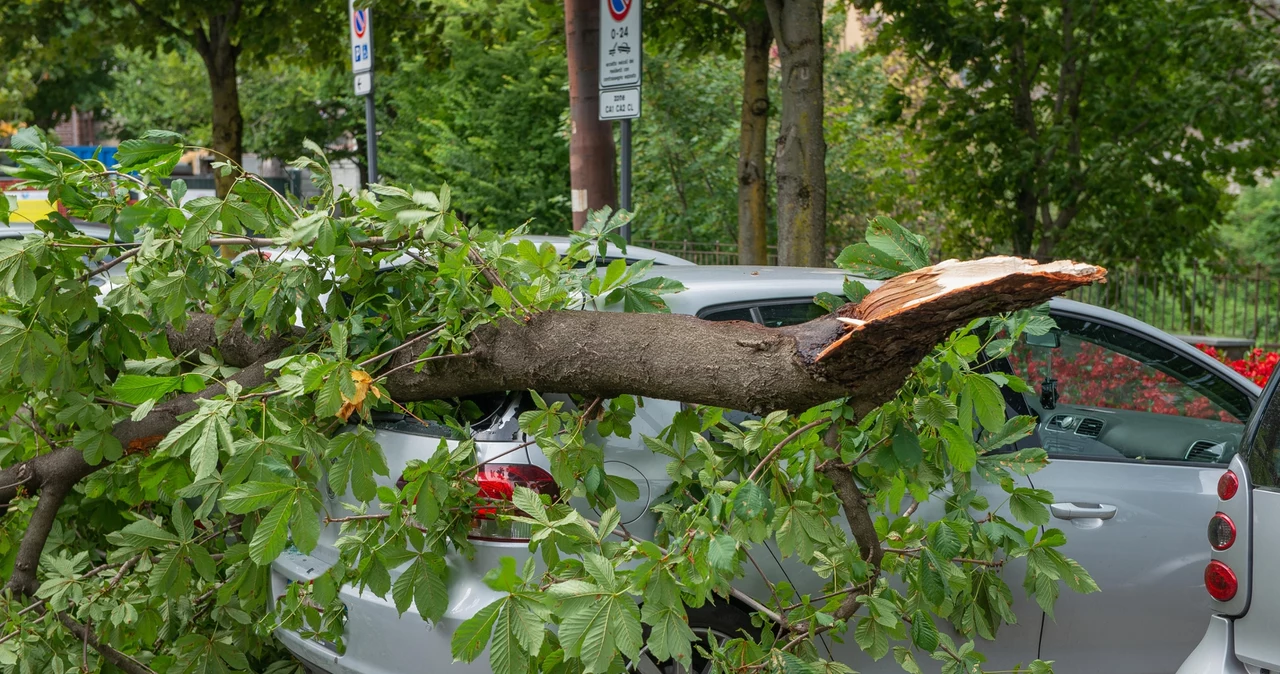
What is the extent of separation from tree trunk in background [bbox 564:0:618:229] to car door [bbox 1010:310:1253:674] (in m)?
3.63

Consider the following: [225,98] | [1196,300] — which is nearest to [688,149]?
[225,98]

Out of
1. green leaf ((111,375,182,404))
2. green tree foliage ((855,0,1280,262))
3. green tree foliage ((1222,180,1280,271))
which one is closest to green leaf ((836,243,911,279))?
green leaf ((111,375,182,404))

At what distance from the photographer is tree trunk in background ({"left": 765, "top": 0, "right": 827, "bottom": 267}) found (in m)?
7.73

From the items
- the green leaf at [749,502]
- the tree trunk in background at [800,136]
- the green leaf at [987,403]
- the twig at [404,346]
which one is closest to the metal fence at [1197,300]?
the tree trunk in background at [800,136]

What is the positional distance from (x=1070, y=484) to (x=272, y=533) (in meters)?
2.55

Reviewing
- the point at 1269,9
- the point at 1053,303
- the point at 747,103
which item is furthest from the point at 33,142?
the point at 1269,9

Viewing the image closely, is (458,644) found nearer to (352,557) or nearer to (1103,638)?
(352,557)

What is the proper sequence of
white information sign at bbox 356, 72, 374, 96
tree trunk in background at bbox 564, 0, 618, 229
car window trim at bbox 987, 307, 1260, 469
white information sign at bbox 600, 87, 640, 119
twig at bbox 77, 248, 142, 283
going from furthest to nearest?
1. white information sign at bbox 356, 72, 374, 96
2. tree trunk in background at bbox 564, 0, 618, 229
3. white information sign at bbox 600, 87, 640, 119
4. car window trim at bbox 987, 307, 1260, 469
5. twig at bbox 77, 248, 142, 283

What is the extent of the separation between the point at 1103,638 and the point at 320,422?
8.62 feet

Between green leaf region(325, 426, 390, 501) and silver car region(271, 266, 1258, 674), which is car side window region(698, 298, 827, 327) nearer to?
silver car region(271, 266, 1258, 674)

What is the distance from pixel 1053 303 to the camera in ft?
13.6

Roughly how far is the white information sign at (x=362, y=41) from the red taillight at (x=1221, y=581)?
24.0ft

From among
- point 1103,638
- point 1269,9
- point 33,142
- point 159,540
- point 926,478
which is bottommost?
point 1103,638

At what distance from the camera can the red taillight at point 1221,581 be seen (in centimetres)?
303
